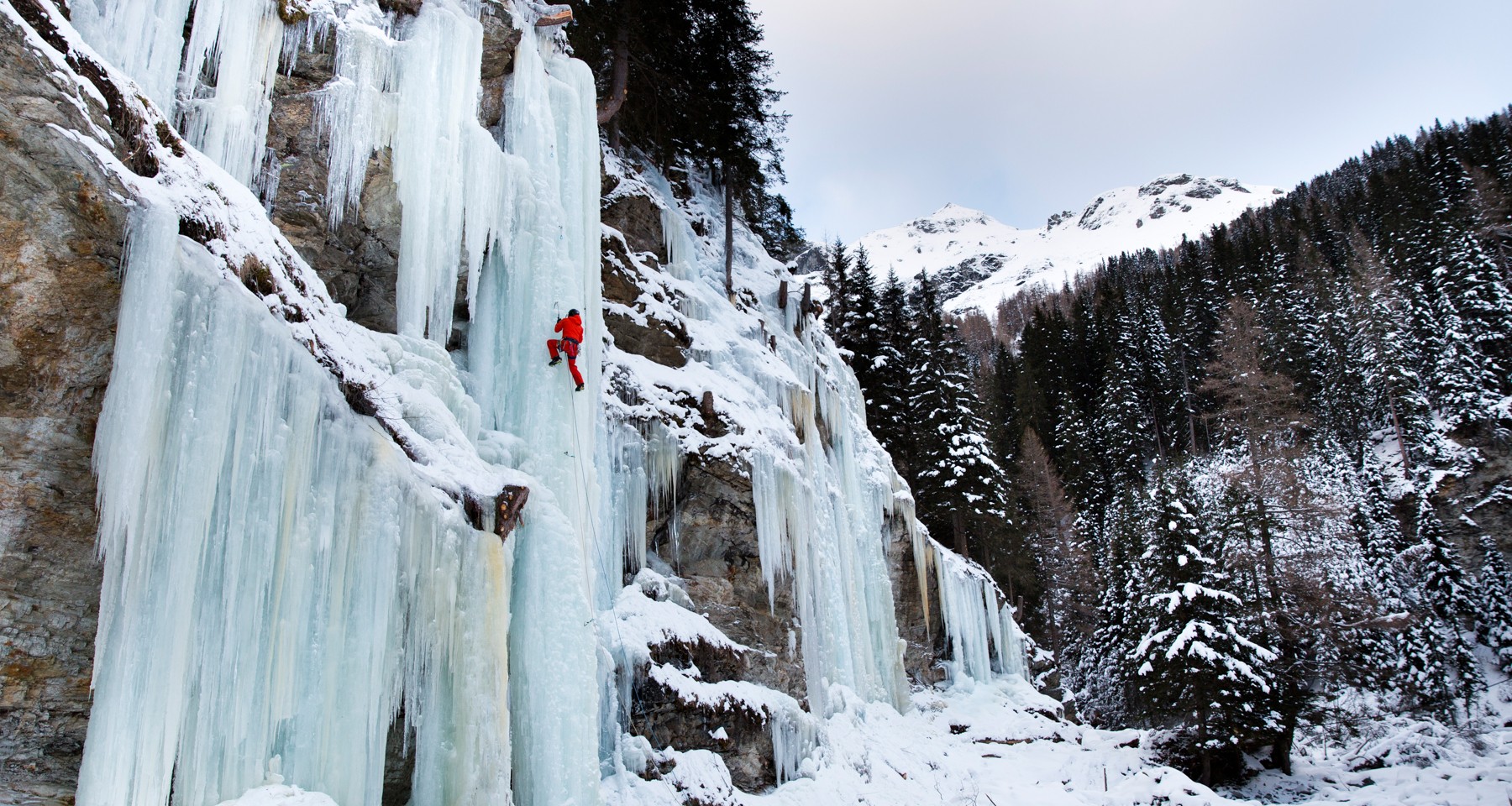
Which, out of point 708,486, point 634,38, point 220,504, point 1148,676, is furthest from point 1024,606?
point 220,504

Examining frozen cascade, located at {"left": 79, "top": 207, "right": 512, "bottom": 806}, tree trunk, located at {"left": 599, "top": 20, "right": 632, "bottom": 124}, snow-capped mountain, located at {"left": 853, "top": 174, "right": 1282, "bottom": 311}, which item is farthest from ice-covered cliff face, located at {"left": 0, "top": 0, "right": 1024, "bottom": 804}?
snow-capped mountain, located at {"left": 853, "top": 174, "right": 1282, "bottom": 311}

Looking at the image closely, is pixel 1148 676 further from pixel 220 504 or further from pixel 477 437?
pixel 220 504

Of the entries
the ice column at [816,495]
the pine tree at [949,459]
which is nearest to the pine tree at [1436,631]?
the pine tree at [949,459]

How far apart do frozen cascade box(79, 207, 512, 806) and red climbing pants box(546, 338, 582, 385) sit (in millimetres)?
2909

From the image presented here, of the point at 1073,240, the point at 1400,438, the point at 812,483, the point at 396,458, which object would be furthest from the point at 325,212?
the point at 1073,240

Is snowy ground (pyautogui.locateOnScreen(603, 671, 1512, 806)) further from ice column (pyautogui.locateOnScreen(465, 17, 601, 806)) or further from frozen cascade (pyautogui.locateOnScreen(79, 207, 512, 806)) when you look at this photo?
frozen cascade (pyautogui.locateOnScreen(79, 207, 512, 806))

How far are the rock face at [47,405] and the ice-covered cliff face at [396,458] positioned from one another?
18cm

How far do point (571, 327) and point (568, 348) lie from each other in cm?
23

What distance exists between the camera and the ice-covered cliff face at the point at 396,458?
4164mm

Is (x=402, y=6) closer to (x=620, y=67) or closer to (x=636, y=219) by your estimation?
(x=636, y=219)

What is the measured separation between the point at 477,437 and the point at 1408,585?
97.5 ft

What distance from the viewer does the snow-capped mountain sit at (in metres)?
133

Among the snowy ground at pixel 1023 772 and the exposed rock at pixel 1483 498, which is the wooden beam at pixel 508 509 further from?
the exposed rock at pixel 1483 498

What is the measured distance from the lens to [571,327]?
8406 mm
